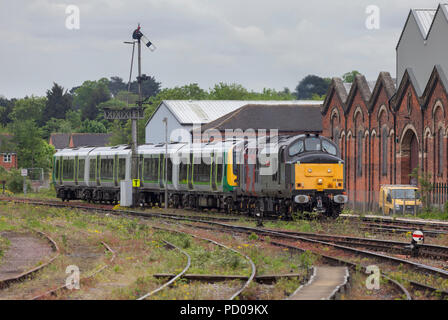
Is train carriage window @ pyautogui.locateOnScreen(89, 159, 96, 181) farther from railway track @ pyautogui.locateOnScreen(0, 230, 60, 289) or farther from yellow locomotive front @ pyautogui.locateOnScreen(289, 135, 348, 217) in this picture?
railway track @ pyautogui.locateOnScreen(0, 230, 60, 289)

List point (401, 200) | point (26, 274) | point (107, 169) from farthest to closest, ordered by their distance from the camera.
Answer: point (107, 169) < point (401, 200) < point (26, 274)

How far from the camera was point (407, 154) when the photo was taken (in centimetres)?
4997

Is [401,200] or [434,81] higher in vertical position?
[434,81]

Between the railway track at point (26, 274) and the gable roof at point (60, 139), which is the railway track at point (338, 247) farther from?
the gable roof at point (60, 139)

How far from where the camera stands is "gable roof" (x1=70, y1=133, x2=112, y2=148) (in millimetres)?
155250

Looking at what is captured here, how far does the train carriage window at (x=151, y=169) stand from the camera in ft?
149

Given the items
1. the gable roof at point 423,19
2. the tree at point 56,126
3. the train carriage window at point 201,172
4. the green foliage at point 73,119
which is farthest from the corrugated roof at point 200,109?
the green foliage at point 73,119

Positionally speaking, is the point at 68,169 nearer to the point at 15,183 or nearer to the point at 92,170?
the point at 92,170

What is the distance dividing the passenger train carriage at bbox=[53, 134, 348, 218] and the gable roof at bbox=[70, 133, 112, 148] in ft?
321

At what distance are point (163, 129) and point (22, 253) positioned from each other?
76.0 meters

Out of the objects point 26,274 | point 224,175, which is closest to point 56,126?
point 224,175

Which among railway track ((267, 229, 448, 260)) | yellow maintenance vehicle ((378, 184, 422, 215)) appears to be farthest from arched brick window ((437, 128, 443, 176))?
railway track ((267, 229, 448, 260))

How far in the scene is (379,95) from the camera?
5394cm

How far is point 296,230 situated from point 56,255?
9.73 meters
